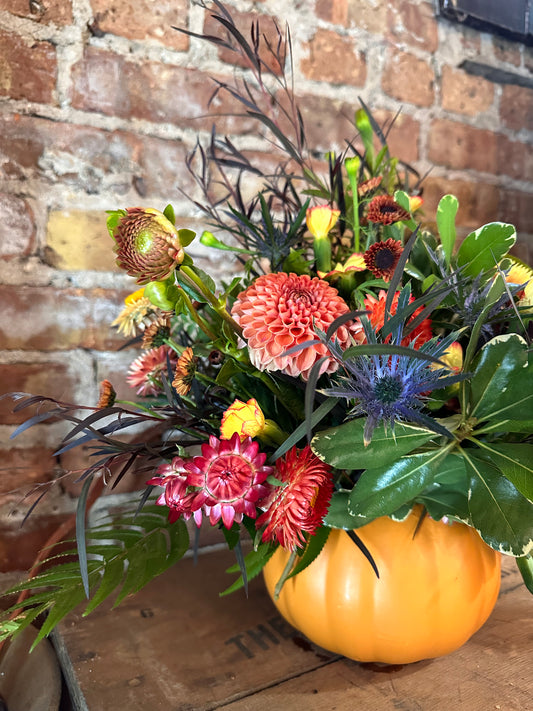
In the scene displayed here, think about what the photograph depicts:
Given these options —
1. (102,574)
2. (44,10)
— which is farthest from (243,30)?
(102,574)

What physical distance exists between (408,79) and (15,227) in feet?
2.19

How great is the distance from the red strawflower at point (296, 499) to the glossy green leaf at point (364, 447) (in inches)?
0.8

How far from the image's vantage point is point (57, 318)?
0.69m

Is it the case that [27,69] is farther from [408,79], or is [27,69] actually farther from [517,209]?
[517,209]

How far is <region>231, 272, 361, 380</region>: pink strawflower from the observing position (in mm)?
378

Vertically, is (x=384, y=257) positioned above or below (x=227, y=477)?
above

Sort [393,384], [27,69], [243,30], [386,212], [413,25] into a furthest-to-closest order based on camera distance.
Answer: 1. [413,25]
2. [243,30]
3. [27,69]
4. [386,212]
5. [393,384]

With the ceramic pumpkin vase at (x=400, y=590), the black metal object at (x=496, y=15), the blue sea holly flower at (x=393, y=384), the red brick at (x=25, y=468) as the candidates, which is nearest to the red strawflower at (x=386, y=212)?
the blue sea holly flower at (x=393, y=384)

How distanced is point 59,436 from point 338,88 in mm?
659

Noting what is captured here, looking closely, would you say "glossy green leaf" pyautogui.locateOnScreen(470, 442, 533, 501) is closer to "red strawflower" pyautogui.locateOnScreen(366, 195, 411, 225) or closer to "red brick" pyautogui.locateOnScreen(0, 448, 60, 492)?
"red strawflower" pyautogui.locateOnScreen(366, 195, 411, 225)

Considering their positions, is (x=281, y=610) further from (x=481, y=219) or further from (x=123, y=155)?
(x=481, y=219)

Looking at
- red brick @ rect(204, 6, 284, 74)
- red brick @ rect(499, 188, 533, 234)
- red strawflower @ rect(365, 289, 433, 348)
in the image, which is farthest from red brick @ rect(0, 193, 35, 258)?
red brick @ rect(499, 188, 533, 234)

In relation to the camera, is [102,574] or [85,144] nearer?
[102,574]

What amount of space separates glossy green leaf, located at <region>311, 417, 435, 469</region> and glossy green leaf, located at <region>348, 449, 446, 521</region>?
0.02 meters
